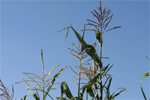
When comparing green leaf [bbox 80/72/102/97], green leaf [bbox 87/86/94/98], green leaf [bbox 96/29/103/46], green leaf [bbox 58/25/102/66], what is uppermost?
green leaf [bbox 96/29/103/46]

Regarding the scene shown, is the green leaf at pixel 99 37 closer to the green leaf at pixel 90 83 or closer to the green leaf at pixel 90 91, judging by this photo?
the green leaf at pixel 90 83

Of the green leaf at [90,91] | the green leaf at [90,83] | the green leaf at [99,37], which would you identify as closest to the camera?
the green leaf at [90,83]

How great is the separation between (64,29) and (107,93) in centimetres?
109

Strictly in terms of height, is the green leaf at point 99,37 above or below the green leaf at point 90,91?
→ above

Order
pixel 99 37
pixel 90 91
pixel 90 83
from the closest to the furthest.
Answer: pixel 90 83, pixel 90 91, pixel 99 37

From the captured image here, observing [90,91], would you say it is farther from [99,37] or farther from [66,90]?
[99,37]

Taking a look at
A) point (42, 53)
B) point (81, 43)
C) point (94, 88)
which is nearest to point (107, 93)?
point (94, 88)

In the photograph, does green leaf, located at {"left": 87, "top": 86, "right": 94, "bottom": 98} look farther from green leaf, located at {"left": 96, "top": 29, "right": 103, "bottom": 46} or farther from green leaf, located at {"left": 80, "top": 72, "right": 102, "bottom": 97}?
green leaf, located at {"left": 96, "top": 29, "right": 103, "bottom": 46}

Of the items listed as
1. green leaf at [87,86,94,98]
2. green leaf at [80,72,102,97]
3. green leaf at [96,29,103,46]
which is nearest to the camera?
green leaf at [80,72,102,97]

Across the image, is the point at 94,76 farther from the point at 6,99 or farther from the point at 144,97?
the point at 6,99

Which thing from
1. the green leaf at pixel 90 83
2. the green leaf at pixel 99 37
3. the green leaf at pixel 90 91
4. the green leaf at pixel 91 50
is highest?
the green leaf at pixel 99 37

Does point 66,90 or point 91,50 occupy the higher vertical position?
point 91,50

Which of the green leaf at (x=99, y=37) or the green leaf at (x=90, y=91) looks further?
the green leaf at (x=99, y=37)

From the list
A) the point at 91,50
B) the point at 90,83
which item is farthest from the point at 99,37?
the point at 90,83
